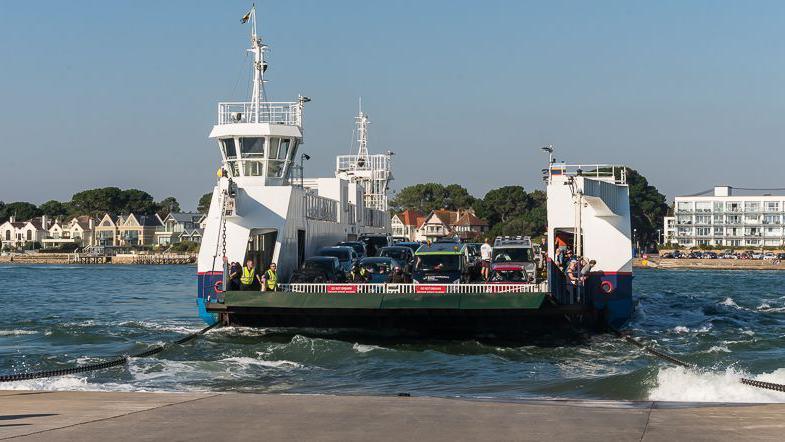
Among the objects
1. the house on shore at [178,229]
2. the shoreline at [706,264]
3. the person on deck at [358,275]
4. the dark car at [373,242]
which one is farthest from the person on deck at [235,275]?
the house on shore at [178,229]

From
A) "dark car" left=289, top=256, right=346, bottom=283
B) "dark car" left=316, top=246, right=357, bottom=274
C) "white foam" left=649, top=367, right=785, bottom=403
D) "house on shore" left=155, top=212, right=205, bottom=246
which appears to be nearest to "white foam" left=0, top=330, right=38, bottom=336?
"dark car" left=289, top=256, right=346, bottom=283

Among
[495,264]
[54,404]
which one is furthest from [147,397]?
[495,264]

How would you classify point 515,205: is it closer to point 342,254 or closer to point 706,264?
point 706,264

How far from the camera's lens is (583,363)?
65.8 feet

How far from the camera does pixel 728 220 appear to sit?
132 meters

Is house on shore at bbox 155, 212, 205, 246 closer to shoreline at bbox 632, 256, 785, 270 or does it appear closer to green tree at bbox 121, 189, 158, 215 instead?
green tree at bbox 121, 189, 158, 215

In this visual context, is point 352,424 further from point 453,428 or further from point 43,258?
point 43,258

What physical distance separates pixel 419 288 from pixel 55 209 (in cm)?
17974

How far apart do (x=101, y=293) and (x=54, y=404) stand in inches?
1583

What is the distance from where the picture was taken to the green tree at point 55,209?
189 m

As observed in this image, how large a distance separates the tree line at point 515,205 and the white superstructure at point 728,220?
4.63m

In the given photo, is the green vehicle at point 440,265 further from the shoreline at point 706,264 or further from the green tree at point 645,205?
the green tree at point 645,205

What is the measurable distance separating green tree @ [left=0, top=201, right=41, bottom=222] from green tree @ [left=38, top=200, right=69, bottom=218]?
2951 mm

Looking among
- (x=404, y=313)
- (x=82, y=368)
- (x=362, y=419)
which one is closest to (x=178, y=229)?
(x=404, y=313)
